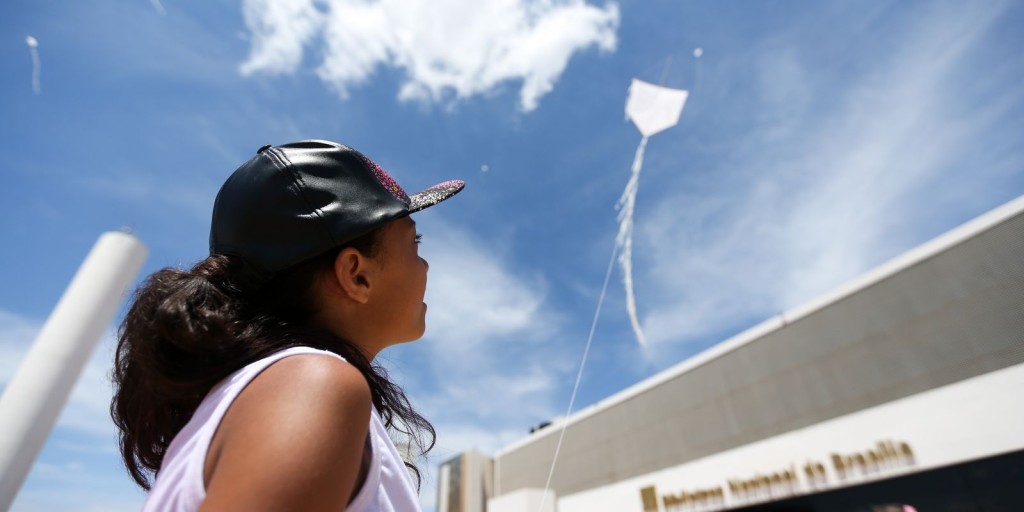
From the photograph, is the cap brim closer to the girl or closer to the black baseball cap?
the girl

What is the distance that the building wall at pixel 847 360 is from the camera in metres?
10.5

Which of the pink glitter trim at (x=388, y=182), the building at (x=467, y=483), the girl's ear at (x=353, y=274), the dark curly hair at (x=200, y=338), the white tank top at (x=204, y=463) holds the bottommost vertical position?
the white tank top at (x=204, y=463)

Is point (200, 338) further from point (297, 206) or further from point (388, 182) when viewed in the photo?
point (388, 182)

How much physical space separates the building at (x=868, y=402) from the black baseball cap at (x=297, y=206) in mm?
12925

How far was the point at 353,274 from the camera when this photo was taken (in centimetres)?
94

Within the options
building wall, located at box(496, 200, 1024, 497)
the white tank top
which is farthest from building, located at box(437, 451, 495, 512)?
the white tank top

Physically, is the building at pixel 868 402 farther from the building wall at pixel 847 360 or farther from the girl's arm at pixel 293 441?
the girl's arm at pixel 293 441

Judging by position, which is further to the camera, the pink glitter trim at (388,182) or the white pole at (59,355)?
the white pole at (59,355)

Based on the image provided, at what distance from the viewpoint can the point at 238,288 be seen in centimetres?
91

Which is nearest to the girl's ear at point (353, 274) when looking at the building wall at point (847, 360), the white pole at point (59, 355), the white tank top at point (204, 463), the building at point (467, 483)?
the white tank top at point (204, 463)

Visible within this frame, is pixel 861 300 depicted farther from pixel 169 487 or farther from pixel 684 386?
pixel 169 487

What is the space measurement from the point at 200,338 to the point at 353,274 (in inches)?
10.6

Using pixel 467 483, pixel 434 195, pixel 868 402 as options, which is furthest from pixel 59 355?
pixel 467 483

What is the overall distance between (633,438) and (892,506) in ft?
29.1
